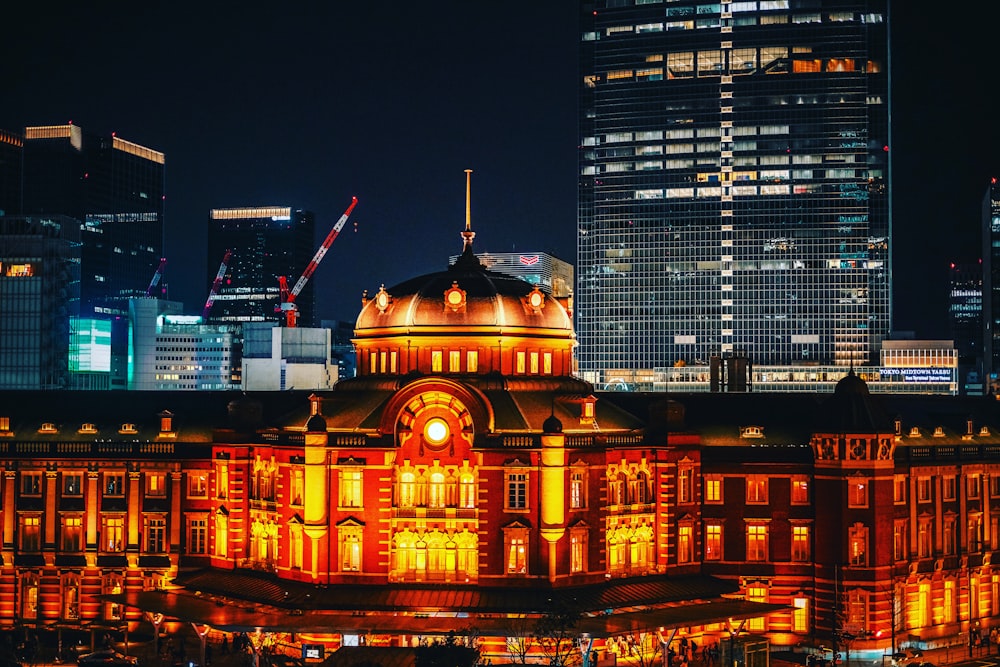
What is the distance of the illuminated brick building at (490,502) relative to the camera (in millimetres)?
95750

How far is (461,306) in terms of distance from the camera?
103312 millimetres

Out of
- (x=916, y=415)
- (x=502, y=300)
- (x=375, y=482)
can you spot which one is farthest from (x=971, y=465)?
(x=375, y=482)

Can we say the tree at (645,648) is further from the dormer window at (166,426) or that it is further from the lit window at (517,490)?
the dormer window at (166,426)

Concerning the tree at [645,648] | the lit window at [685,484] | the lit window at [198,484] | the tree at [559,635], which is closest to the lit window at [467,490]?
the tree at [559,635]

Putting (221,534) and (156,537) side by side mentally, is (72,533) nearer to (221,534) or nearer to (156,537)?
(156,537)

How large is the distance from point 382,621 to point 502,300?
2398cm

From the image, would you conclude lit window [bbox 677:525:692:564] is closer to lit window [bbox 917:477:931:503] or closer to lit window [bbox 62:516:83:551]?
lit window [bbox 917:477:931:503]

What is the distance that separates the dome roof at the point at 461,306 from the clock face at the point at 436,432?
828 cm

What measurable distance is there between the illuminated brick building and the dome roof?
7.8 inches

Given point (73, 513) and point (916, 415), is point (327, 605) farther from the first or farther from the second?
A: point (916, 415)

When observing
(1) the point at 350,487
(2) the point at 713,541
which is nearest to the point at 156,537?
(1) the point at 350,487

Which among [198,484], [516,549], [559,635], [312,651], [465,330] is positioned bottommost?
[312,651]

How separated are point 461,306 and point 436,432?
10190mm

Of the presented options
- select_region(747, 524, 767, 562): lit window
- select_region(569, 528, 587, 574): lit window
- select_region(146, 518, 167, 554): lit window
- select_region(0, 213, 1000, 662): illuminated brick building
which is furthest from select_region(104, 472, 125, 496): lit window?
select_region(747, 524, 767, 562): lit window
